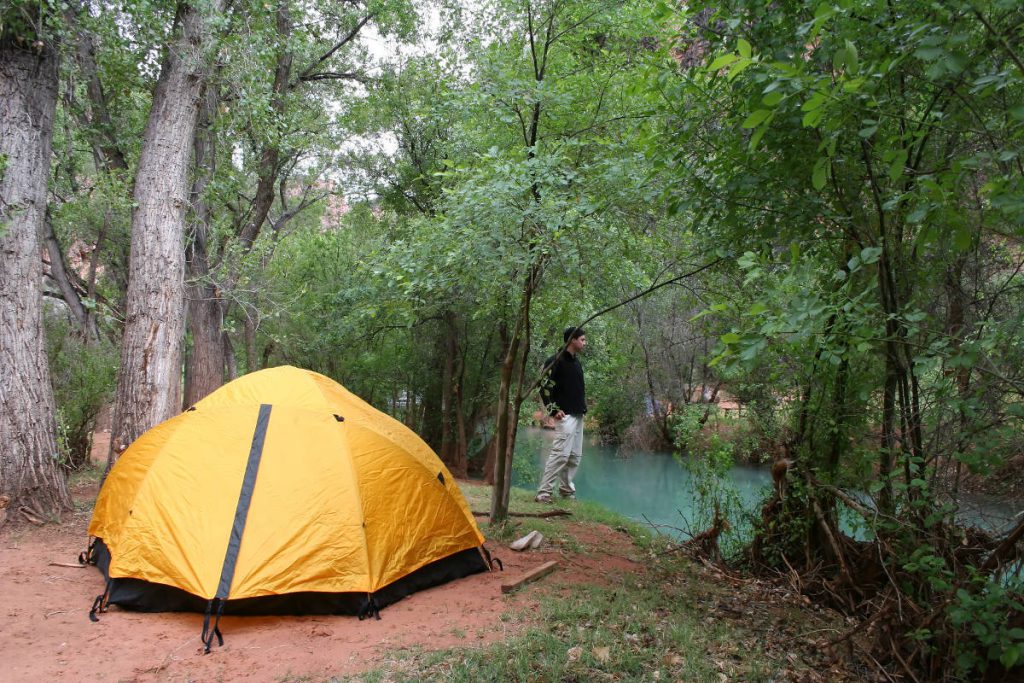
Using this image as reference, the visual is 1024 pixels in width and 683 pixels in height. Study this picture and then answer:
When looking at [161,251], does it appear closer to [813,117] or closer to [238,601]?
[238,601]

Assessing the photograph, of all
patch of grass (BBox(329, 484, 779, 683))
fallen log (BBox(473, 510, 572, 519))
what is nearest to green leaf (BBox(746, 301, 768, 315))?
patch of grass (BBox(329, 484, 779, 683))

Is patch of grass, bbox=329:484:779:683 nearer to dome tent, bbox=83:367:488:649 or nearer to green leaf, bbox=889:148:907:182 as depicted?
dome tent, bbox=83:367:488:649

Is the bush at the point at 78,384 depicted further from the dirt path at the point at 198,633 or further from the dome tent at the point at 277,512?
the dome tent at the point at 277,512

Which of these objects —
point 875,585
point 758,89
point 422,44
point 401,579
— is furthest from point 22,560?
point 422,44

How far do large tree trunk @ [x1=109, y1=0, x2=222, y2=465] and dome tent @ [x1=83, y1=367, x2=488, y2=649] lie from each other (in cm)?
167

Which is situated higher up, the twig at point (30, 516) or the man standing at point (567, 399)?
the man standing at point (567, 399)

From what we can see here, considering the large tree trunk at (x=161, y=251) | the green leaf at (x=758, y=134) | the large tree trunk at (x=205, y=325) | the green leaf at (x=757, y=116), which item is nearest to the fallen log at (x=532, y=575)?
the green leaf at (x=758, y=134)

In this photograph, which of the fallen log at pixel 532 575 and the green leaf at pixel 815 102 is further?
the fallen log at pixel 532 575

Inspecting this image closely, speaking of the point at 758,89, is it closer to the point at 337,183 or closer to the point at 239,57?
the point at 239,57

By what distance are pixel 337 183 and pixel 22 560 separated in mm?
10717

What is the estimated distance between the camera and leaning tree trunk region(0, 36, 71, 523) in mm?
6004

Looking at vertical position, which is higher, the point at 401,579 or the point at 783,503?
the point at 783,503

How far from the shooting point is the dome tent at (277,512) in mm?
4242

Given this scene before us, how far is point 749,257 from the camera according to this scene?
9.66 ft
